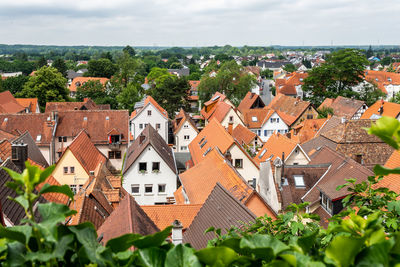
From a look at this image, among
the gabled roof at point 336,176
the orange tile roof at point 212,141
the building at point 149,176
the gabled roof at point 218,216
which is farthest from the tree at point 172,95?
the gabled roof at point 218,216

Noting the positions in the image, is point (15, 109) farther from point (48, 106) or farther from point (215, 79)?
point (215, 79)

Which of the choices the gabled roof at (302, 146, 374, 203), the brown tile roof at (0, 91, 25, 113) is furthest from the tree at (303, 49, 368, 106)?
the brown tile roof at (0, 91, 25, 113)

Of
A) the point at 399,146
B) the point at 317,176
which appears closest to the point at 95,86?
the point at 317,176

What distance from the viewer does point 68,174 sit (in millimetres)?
28609

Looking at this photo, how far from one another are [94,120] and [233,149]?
16162mm

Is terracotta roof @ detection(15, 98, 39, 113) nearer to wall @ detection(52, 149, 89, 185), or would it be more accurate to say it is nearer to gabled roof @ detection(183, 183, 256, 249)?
wall @ detection(52, 149, 89, 185)

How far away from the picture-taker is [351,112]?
50.8m

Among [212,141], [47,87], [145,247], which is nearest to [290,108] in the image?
[212,141]

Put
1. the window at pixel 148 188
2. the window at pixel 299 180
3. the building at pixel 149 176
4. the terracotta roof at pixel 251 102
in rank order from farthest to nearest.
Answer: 1. the terracotta roof at pixel 251 102
2. the window at pixel 148 188
3. the building at pixel 149 176
4. the window at pixel 299 180

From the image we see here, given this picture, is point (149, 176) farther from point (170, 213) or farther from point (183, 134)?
point (183, 134)

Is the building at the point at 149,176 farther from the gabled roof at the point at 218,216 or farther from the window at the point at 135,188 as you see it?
the gabled roof at the point at 218,216

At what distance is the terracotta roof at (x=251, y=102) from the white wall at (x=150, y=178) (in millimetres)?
30633

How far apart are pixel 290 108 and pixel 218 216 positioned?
45.5 meters

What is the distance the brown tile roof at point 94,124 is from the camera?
37250 mm
